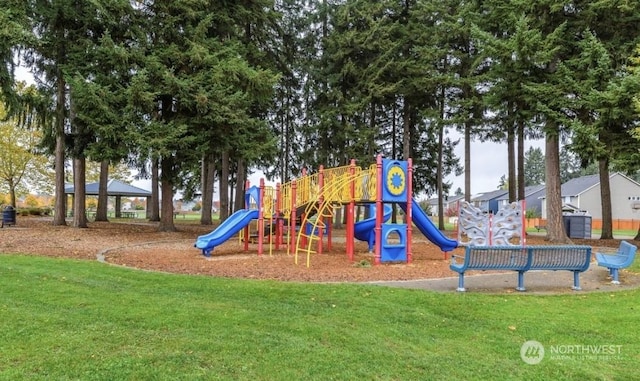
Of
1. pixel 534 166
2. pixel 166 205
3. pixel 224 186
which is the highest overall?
pixel 534 166

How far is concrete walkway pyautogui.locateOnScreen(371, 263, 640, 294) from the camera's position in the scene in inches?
312

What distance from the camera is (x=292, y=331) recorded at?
16.4 feet

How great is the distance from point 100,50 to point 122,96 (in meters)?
2.10

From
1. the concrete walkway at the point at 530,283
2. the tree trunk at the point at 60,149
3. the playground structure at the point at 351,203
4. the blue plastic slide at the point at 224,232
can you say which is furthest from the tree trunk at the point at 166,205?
the concrete walkway at the point at 530,283

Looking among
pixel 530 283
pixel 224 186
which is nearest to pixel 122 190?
pixel 224 186

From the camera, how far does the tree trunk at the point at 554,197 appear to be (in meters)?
18.8

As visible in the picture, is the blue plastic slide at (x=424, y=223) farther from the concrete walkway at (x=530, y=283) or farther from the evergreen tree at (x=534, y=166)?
the evergreen tree at (x=534, y=166)

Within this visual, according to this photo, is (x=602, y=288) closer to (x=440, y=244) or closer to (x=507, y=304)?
(x=507, y=304)

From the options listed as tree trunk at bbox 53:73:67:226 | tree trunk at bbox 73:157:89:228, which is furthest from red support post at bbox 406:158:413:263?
tree trunk at bbox 53:73:67:226

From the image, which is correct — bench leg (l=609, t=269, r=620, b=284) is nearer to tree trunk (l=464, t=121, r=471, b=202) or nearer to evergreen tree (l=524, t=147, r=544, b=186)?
tree trunk (l=464, t=121, r=471, b=202)

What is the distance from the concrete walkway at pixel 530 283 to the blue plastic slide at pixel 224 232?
580 cm

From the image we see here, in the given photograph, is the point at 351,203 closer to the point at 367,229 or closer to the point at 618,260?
the point at 367,229

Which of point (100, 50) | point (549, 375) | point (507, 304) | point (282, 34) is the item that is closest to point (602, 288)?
point (507, 304)

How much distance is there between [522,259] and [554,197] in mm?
12555
